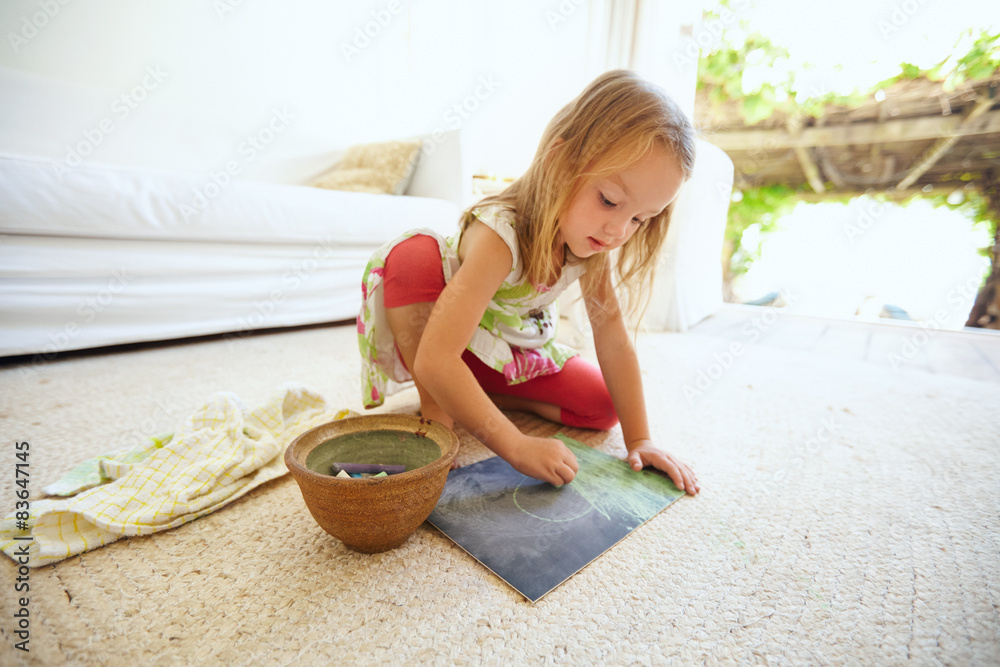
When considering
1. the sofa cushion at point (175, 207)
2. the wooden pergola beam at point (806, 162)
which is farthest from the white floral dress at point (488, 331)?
the wooden pergola beam at point (806, 162)

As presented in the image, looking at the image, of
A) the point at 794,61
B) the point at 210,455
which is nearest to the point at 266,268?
the point at 210,455

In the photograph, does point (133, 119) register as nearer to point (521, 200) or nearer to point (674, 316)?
point (521, 200)

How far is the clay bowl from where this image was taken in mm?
412

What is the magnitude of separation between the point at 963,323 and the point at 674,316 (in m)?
1.47

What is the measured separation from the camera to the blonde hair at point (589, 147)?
574 mm

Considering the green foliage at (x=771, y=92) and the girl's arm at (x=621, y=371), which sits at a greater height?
the green foliage at (x=771, y=92)

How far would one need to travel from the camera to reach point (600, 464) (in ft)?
2.22

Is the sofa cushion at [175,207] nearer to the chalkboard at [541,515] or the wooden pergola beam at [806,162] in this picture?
the chalkboard at [541,515]

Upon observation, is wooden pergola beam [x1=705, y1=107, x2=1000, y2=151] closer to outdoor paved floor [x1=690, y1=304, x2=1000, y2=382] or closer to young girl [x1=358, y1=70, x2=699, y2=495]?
outdoor paved floor [x1=690, y1=304, x2=1000, y2=382]

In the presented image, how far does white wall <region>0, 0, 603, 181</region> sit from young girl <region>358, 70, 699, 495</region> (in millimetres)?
1263

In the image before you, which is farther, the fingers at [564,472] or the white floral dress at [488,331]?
the white floral dress at [488,331]

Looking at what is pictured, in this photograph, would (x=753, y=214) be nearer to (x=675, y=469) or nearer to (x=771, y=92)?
(x=771, y=92)

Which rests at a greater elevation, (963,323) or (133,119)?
(133,119)

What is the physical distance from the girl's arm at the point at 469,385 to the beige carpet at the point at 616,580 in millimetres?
128
